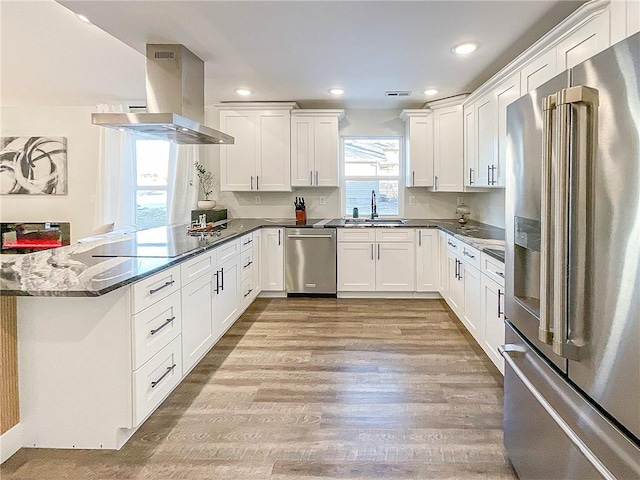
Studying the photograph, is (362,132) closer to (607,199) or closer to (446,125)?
(446,125)

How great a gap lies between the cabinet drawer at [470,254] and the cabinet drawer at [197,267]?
204 cm

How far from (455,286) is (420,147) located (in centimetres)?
194

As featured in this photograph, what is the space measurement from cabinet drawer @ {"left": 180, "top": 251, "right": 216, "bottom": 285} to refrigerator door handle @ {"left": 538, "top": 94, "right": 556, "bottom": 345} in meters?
2.03

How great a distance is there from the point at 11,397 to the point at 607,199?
253cm

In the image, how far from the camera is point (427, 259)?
5.23 m

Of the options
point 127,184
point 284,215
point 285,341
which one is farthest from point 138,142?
point 285,341

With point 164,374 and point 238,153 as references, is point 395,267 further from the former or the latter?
point 164,374

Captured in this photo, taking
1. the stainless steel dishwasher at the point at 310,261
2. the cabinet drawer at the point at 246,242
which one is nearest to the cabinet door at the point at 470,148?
the stainless steel dishwasher at the point at 310,261

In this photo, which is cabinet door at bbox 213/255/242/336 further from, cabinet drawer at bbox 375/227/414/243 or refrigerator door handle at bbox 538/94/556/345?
refrigerator door handle at bbox 538/94/556/345

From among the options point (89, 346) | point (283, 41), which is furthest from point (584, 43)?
point (89, 346)

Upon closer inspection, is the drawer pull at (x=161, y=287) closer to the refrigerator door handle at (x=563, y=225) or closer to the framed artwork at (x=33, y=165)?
the refrigerator door handle at (x=563, y=225)

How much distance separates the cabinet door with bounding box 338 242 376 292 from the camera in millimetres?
5277

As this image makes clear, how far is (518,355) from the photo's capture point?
1.85m

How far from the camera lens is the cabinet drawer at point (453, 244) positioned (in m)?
4.22
